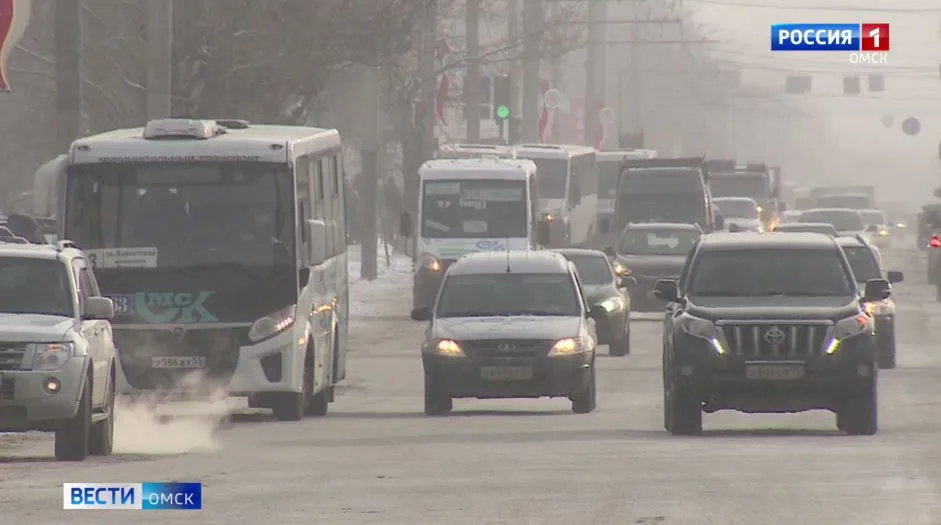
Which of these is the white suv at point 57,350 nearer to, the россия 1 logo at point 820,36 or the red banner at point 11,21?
the red banner at point 11,21

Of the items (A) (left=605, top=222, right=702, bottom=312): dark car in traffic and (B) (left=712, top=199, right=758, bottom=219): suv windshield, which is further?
(B) (left=712, top=199, right=758, bottom=219): suv windshield

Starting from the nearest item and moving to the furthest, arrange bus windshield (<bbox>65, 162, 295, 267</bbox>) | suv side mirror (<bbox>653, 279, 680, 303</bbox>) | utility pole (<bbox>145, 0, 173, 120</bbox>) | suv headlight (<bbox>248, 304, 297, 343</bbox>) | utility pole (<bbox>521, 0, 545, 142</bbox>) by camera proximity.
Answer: suv side mirror (<bbox>653, 279, 680, 303</bbox>) → suv headlight (<bbox>248, 304, 297, 343</bbox>) → bus windshield (<bbox>65, 162, 295, 267</bbox>) → utility pole (<bbox>145, 0, 173, 120</bbox>) → utility pole (<bbox>521, 0, 545, 142</bbox>)

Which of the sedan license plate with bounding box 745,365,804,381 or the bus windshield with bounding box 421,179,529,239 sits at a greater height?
the bus windshield with bounding box 421,179,529,239

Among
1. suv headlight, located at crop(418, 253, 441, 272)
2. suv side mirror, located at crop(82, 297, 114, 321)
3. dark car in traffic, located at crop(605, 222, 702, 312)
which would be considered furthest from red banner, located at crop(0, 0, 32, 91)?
suv side mirror, located at crop(82, 297, 114, 321)

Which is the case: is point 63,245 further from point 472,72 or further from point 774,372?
point 472,72

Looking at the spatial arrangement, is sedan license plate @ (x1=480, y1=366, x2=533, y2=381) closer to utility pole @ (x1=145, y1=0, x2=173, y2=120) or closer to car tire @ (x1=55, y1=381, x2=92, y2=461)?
car tire @ (x1=55, y1=381, x2=92, y2=461)

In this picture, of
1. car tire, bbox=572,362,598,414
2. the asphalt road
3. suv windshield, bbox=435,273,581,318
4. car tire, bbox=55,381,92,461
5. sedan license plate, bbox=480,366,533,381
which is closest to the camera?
the asphalt road

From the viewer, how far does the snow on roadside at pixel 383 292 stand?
48531 millimetres

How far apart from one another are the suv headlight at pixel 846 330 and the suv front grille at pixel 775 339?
0.06 metres

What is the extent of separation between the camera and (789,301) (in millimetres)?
22109

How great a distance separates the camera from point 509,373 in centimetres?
2509

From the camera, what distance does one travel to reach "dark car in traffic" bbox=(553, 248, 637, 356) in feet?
119

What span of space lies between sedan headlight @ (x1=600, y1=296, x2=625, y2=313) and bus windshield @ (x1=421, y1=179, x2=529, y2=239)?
9.08m

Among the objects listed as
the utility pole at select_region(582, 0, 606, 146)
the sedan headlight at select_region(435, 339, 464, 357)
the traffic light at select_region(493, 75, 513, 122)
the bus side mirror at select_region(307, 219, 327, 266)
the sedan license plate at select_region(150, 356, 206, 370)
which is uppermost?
the utility pole at select_region(582, 0, 606, 146)
